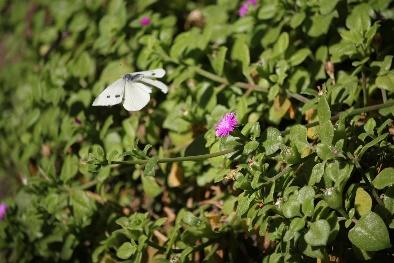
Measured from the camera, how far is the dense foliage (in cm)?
137

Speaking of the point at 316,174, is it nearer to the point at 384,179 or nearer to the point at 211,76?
the point at 384,179

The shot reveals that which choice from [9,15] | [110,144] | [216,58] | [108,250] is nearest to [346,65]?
[216,58]

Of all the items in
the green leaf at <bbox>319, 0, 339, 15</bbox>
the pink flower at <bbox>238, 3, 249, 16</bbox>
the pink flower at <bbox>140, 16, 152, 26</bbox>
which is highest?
the green leaf at <bbox>319, 0, 339, 15</bbox>

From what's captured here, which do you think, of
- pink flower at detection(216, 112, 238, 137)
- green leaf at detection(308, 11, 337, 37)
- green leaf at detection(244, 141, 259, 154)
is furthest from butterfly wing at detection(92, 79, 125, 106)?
green leaf at detection(308, 11, 337, 37)

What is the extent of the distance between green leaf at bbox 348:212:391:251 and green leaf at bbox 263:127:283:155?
348 millimetres

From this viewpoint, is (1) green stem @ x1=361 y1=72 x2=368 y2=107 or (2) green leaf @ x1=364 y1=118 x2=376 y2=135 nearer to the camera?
(2) green leaf @ x1=364 y1=118 x2=376 y2=135

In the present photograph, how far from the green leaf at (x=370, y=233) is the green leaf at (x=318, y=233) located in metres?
0.10

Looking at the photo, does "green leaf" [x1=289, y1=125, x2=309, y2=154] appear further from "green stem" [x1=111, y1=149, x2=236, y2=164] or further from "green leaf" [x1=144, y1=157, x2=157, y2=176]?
"green leaf" [x1=144, y1=157, x2=157, y2=176]

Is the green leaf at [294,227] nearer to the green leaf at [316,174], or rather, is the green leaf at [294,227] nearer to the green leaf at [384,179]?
the green leaf at [316,174]

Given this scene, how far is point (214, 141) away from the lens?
162cm

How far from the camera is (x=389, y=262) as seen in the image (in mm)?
1374

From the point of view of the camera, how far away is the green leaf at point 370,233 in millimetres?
1187

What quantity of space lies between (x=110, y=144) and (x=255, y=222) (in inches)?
38.5

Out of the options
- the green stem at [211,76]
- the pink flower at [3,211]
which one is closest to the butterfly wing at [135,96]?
the green stem at [211,76]
